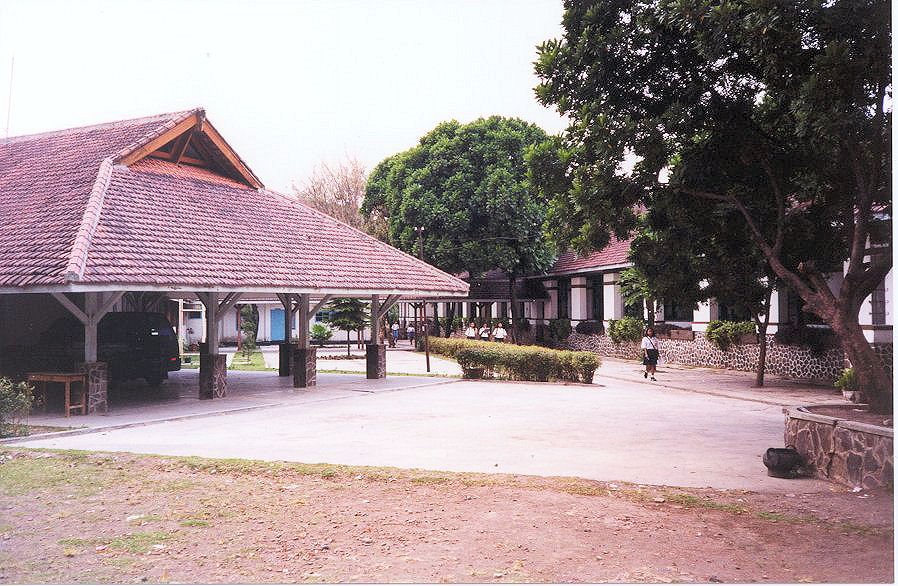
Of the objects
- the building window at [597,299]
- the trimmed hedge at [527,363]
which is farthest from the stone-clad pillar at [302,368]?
the building window at [597,299]

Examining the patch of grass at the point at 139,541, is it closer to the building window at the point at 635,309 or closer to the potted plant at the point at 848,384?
the potted plant at the point at 848,384

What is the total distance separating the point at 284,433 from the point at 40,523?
549 cm

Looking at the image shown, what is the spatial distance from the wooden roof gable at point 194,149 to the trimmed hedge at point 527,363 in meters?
8.03

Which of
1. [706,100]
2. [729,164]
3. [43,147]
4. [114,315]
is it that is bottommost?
[114,315]

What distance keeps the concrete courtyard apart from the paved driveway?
2 cm

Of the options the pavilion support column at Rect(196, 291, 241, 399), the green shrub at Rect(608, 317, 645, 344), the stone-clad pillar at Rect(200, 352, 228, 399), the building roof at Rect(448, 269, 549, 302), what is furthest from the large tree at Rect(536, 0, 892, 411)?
the building roof at Rect(448, 269, 549, 302)

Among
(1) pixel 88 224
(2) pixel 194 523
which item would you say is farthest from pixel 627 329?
(2) pixel 194 523

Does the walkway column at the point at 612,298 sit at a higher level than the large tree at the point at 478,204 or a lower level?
lower

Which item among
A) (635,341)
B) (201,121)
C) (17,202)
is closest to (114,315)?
(17,202)

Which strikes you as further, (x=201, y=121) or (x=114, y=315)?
(x=201, y=121)

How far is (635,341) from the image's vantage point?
31781 millimetres

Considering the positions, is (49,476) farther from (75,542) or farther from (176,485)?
(75,542)

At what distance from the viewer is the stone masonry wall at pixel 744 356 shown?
21.3 metres

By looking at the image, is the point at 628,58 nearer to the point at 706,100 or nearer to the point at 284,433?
the point at 706,100
